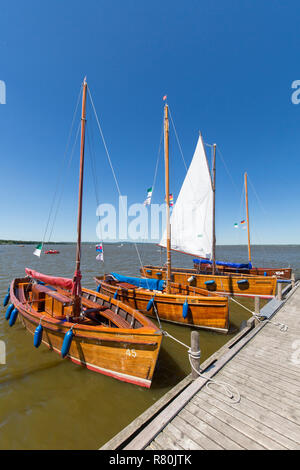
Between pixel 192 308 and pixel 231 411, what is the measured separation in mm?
5933

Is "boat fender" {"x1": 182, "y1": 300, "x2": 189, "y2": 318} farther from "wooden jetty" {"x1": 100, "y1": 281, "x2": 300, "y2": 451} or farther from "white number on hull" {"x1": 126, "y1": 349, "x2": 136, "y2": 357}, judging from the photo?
"white number on hull" {"x1": 126, "y1": 349, "x2": 136, "y2": 357}

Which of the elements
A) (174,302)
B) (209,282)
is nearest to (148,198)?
(174,302)

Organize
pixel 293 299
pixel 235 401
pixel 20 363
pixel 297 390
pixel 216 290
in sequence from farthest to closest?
pixel 216 290 → pixel 293 299 → pixel 20 363 → pixel 297 390 → pixel 235 401

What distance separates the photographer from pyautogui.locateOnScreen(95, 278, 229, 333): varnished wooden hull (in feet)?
31.1

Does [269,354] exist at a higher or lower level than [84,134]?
lower

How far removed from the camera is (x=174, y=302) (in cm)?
1030

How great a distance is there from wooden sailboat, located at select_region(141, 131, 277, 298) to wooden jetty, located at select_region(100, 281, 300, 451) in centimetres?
995

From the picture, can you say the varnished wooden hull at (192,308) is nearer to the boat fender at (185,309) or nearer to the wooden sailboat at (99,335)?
the boat fender at (185,309)

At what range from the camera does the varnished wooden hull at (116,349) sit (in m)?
5.61

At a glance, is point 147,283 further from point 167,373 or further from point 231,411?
point 231,411

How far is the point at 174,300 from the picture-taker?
1034 cm
